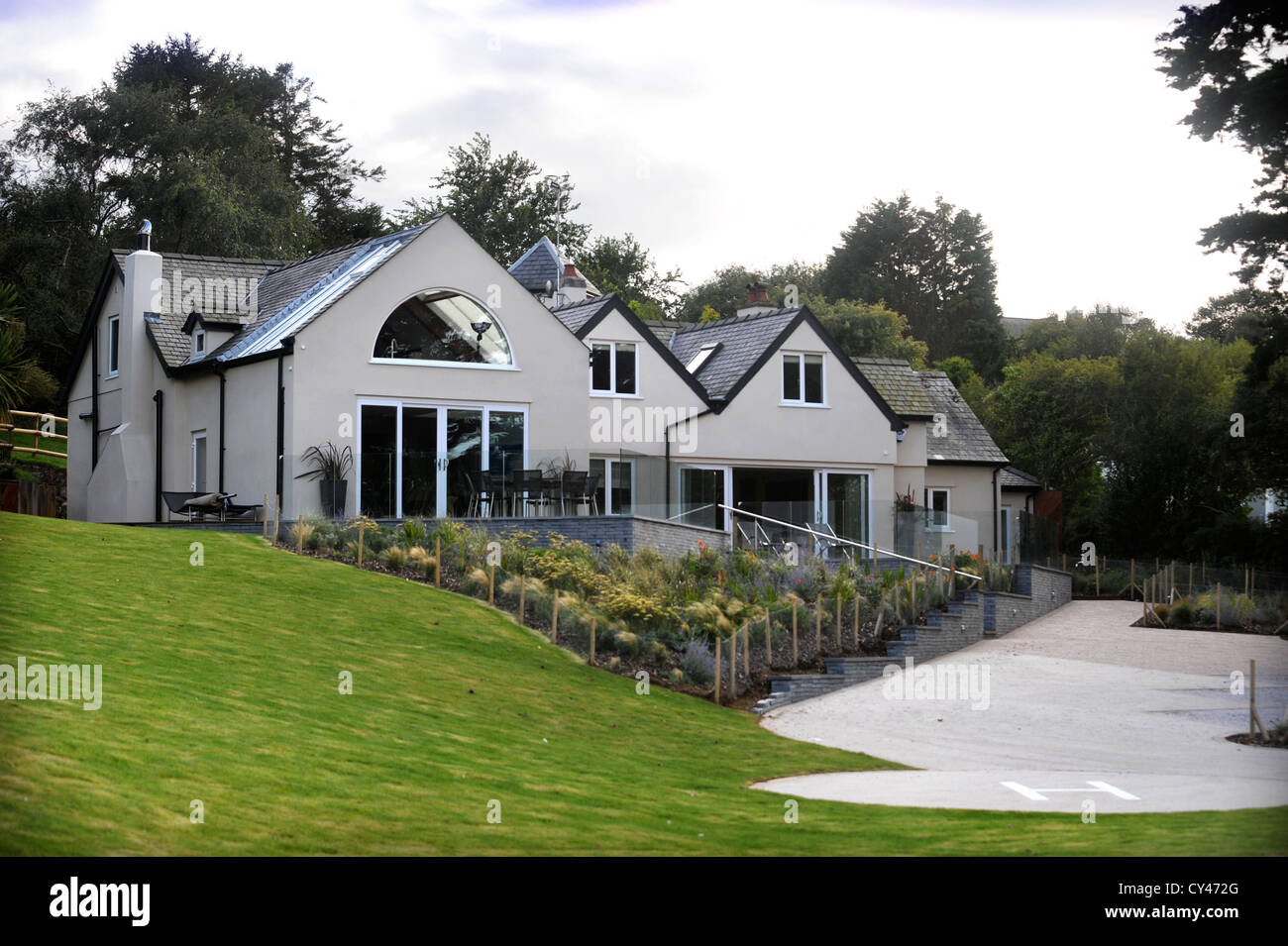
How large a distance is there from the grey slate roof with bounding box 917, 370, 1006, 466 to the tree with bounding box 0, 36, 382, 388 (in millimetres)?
17548

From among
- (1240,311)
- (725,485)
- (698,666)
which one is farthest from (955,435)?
(1240,311)

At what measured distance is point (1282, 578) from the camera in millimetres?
26531

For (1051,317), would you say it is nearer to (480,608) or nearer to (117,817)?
(480,608)

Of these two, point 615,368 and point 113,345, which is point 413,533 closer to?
→ point 615,368

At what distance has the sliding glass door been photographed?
85.1 ft

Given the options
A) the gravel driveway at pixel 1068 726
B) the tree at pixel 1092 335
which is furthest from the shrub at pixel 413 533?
the tree at pixel 1092 335

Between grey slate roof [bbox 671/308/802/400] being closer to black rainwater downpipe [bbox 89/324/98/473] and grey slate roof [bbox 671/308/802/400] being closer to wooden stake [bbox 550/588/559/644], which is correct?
wooden stake [bbox 550/588/559/644]

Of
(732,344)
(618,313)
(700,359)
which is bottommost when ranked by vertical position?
(700,359)

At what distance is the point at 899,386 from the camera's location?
3728cm

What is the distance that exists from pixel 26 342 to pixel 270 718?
32.1m

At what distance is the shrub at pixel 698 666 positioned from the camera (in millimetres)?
19516

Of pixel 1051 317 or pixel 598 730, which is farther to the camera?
pixel 1051 317

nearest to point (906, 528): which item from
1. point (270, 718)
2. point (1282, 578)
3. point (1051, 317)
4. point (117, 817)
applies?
point (1282, 578)

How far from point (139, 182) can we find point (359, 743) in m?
33.2
